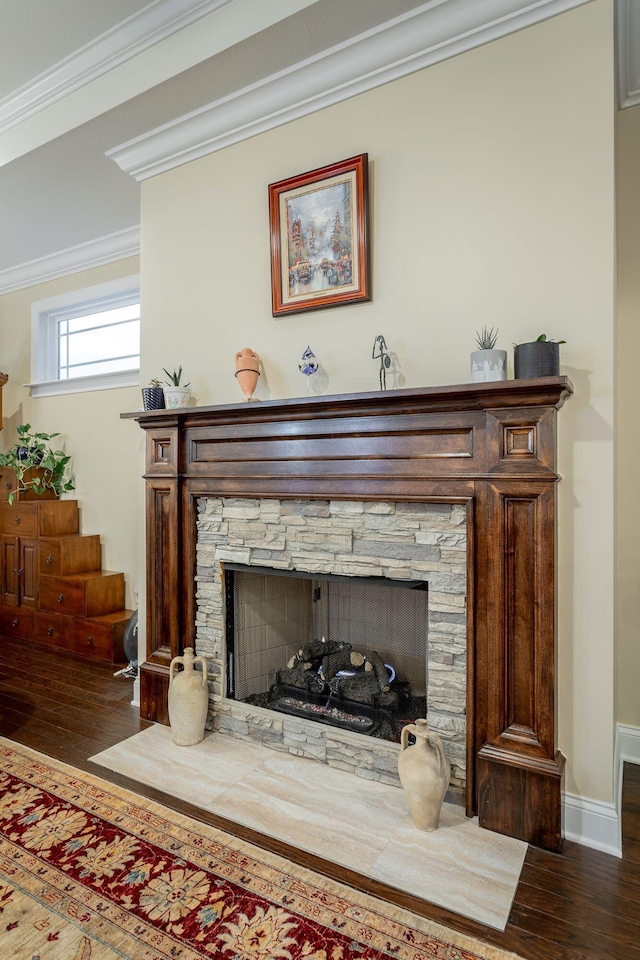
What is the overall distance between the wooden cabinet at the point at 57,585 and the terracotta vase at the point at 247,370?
2.03m

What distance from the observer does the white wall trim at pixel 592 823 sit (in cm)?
177

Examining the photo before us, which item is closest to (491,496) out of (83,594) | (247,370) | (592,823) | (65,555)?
(592,823)

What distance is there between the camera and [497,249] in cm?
201

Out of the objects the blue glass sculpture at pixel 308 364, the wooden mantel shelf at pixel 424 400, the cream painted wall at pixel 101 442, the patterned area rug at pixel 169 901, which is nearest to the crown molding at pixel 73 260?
the cream painted wall at pixel 101 442

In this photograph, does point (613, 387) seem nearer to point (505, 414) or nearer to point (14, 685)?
point (505, 414)

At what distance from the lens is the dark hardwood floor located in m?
1.42

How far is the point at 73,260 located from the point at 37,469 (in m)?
1.65

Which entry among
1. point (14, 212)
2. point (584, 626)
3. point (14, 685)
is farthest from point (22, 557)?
point (584, 626)

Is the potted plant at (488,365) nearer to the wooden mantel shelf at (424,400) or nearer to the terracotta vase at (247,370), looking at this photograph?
the wooden mantel shelf at (424,400)

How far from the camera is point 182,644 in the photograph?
268 centimetres

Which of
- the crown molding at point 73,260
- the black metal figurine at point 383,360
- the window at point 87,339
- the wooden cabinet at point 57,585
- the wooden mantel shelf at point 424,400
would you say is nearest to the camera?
the wooden mantel shelf at point 424,400

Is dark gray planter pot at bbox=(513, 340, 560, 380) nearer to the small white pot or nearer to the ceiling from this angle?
the ceiling

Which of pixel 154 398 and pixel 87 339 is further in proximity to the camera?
pixel 87 339

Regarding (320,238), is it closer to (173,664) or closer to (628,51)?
(628,51)
